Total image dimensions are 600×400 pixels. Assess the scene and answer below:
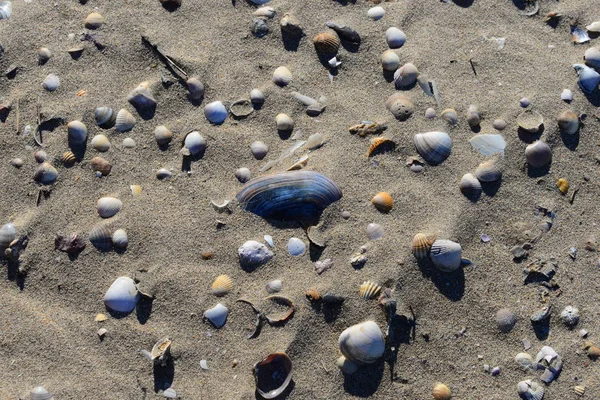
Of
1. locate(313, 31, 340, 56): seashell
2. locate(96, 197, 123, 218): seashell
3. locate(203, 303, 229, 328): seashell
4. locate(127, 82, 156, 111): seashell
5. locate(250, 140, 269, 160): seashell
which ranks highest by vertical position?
locate(313, 31, 340, 56): seashell

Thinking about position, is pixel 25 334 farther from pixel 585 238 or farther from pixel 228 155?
pixel 585 238

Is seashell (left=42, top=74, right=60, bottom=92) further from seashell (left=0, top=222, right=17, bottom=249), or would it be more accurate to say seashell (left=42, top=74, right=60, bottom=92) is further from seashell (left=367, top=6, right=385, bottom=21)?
seashell (left=367, top=6, right=385, bottom=21)

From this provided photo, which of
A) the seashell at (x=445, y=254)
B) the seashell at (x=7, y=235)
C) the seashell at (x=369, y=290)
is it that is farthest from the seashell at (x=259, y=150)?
the seashell at (x=7, y=235)

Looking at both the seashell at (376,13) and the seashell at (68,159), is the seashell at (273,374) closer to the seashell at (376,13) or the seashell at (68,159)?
the seashell at (68,159)

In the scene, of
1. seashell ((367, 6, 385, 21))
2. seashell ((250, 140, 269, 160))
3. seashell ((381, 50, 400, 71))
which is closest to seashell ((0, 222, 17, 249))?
seashell ((250, 140, 269, 160))

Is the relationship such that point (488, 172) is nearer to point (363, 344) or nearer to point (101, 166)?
point (363, 344)

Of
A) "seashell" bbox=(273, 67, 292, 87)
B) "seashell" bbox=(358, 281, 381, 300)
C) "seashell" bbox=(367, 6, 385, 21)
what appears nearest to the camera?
"seashell" bbox=(358, 281, 381, 300)
